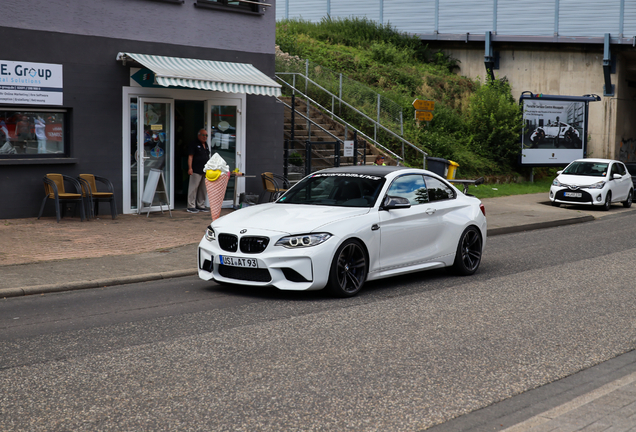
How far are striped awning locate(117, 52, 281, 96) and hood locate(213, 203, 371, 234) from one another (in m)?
6.51

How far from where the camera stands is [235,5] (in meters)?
17.6

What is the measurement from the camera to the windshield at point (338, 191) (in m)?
9.12

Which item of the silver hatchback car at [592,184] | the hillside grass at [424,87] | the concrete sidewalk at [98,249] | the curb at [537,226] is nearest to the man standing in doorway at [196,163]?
the concrete sidewalk at [98,249]

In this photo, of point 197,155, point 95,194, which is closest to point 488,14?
point 197,155

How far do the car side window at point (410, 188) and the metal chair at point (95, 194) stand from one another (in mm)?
7171

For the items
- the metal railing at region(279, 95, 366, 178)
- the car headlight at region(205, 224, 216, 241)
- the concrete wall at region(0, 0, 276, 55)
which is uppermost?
the concrete wall at region(0, 0, 276, 55)

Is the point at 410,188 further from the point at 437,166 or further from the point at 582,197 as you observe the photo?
the point at 582,197

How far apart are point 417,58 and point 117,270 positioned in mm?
28723

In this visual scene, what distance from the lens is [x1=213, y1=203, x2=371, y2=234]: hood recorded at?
8.22 metres

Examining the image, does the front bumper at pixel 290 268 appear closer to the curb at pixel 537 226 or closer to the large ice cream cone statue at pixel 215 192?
the large ice cream cone statue at pixel 215 192

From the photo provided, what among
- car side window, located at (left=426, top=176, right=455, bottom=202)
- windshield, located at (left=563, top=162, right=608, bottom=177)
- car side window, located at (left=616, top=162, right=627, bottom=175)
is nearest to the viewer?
car side window, located at (left=426, top=176, right=455, bottom=202)

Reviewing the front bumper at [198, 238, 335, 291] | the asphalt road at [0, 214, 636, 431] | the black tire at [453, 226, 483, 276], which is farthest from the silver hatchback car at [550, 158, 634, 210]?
the front bumper at [198, 238, 335, 291]

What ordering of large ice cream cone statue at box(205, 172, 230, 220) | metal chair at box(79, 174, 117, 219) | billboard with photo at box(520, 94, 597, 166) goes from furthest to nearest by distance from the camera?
billboard with photo at box(520, 94, 597, 166) < metal chair at box(79, 174, 117, 219) < large ice cream cone statue at box(205, 172, 230, 220)

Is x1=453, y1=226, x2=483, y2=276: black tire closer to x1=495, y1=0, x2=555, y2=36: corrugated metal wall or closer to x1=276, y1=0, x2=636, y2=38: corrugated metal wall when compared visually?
x1=276, y1=0, x2=636, y2=38: corrugated metal wall
